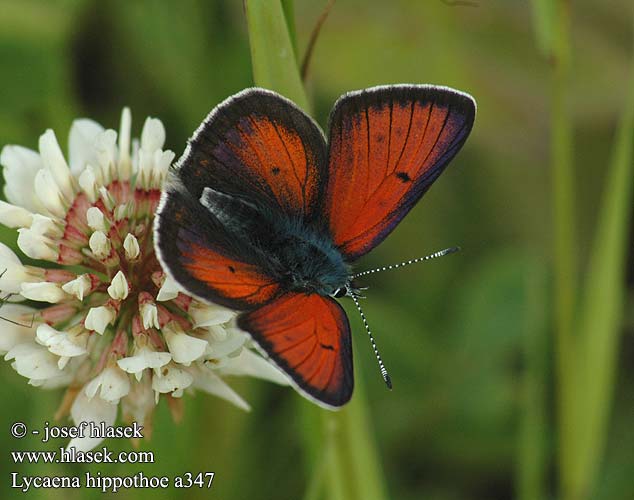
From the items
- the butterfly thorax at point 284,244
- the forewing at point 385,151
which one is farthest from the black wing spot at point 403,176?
the butterfly thorax at point 284,244

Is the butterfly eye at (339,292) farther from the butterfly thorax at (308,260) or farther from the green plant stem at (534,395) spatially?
the green plant stem at (534,395)

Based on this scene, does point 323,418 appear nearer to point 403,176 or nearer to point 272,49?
point 403,176

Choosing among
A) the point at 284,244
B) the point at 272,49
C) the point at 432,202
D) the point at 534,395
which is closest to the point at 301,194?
the point at 284,244

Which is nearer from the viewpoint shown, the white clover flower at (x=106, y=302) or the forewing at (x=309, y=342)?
the forewing at (x=309, y=342)

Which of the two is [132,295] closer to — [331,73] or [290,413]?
[290,413]

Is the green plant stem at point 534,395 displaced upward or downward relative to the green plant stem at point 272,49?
downward

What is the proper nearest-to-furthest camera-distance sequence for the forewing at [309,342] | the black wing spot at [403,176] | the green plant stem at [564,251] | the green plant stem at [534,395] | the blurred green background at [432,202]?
the forewing at [309,342]
the black wing spot at [403,176]
the green plant stem at [564,251]
the green plant stem at [534,395]
the blurred green background at [432,202]

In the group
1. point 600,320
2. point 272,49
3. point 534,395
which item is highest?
point 272,49

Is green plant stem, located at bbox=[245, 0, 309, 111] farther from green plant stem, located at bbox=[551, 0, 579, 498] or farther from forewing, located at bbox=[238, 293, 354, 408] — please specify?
green plant stem, located at bbox=[551, 0, 579, 498]

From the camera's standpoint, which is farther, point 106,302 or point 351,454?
point 351,454
